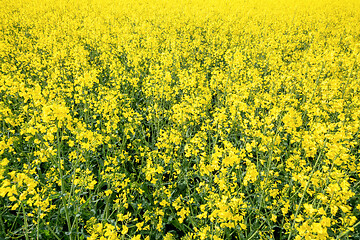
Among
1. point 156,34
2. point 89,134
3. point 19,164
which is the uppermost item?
point 156,34

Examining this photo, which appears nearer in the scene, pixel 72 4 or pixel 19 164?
pixel 19 164

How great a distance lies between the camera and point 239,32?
509 inches

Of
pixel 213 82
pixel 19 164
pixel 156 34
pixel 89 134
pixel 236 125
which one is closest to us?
pixel 89 134

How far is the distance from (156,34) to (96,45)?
112 inches

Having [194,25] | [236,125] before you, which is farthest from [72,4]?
[236,125]

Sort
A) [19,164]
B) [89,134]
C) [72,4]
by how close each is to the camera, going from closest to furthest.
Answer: [89,134], [19,164], [72,4]

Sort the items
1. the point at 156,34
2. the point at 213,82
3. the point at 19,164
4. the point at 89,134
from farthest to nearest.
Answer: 1. the point at 156,34
2. the point at 213,82
3. the point at 19,164
4. the point at 89,134

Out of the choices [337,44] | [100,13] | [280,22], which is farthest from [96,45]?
[280,22]

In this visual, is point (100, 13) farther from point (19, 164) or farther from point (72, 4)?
point (19, 164)

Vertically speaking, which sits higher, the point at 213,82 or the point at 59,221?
the point at 213,82

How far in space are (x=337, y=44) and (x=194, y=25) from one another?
801 centimetres

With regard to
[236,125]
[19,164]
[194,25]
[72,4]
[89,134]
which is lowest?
[19,164]

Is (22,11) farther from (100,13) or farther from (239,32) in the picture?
(239,32)

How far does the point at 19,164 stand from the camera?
4.05 meters
